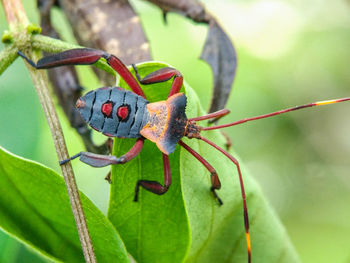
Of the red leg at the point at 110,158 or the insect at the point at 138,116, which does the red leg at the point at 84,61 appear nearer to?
the insect at the point at 138,116

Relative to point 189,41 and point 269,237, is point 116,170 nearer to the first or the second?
point 269,237

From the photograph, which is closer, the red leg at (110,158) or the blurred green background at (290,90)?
the red leg at (110,158)

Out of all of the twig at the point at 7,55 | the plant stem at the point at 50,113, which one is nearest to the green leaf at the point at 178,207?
the plant stem at the point at 50,113

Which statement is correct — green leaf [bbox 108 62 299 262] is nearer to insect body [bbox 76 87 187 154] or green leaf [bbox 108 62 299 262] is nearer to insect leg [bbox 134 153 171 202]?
insect leg [bbox 134 153 171 202]

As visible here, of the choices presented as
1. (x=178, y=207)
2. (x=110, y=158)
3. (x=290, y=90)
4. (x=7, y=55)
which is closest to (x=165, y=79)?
(x=110, y=158)

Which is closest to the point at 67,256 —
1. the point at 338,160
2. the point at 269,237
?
the point at 269,237
